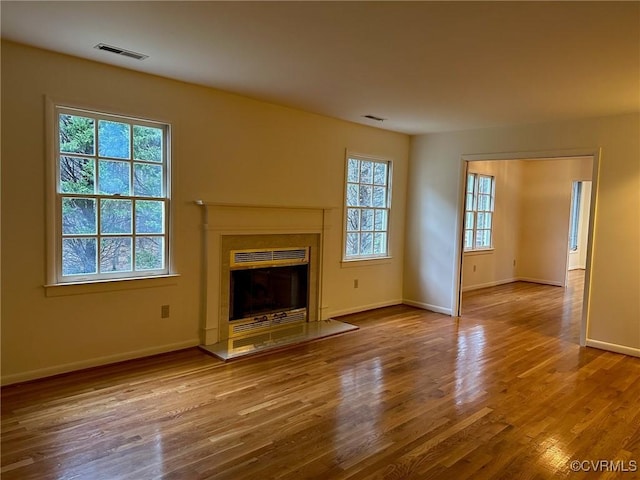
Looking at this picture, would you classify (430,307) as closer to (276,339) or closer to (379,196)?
(379,196)

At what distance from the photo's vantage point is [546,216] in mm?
8406

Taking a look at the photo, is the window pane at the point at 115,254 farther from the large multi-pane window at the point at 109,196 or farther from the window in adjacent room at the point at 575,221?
the window in adjacent room at the point at 575,221

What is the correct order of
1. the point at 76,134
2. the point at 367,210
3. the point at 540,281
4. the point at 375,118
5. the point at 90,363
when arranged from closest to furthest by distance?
the point at 76,134
the point at 90,363
the point at 375,118
the point at 367,210
the point at 540,281

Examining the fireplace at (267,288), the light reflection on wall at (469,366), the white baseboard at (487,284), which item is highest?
the fireplace at (267,288)

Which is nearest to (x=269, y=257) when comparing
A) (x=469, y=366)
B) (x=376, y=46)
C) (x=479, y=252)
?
(x=469, y=366)

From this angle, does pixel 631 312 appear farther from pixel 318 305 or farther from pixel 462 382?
pixel 318 305

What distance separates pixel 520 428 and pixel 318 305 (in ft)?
9.22

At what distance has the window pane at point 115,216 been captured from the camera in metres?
3.62

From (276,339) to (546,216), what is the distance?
6351mm

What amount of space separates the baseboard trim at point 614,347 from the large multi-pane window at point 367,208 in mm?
2629

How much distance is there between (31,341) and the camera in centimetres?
330

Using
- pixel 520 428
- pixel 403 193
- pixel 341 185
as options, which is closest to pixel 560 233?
pixel 403 193

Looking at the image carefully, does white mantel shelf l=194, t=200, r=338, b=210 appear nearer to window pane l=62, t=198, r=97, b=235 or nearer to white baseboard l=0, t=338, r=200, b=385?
window pane l=62, t=198, r=97, b=235

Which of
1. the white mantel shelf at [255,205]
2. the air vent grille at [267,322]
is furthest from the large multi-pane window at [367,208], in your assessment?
the air vent grille at [267,322]
